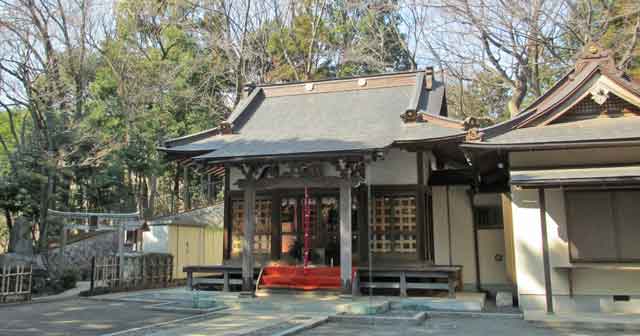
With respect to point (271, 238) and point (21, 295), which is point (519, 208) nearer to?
point (271, 238)

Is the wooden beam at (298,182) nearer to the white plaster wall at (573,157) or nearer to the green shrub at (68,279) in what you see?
the white plaster wall at (573,157)

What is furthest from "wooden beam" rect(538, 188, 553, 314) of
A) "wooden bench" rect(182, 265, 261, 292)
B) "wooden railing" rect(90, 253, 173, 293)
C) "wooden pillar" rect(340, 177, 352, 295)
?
"wooden railing" rect(90, 253, 173, 293)

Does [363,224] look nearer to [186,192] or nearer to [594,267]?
[594,267]

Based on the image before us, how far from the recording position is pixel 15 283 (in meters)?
13.0

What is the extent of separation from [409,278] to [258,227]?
4.42 m

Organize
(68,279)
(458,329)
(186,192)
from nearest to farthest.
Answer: (458,329)
(68,279)
(186,192)

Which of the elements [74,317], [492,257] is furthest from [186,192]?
[492,257]

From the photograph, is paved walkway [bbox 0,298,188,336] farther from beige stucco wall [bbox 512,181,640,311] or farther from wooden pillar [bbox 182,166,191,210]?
wooden pillar [bbox 182,166,191,210]

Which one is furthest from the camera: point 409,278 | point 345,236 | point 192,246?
point 192,246

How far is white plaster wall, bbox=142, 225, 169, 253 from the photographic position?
1912cm

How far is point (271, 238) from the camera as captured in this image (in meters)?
13.9

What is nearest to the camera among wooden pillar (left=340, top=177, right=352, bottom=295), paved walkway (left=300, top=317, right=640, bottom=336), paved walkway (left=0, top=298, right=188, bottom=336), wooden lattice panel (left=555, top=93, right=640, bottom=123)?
paved walkway (left=300, top=317, right=640, bottom=336)

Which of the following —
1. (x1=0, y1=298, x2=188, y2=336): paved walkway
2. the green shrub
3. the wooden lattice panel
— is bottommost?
(x1=0, y1=298, x2=188, y2=336): paved walkway

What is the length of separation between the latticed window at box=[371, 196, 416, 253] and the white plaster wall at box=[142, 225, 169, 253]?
9.41 meters
